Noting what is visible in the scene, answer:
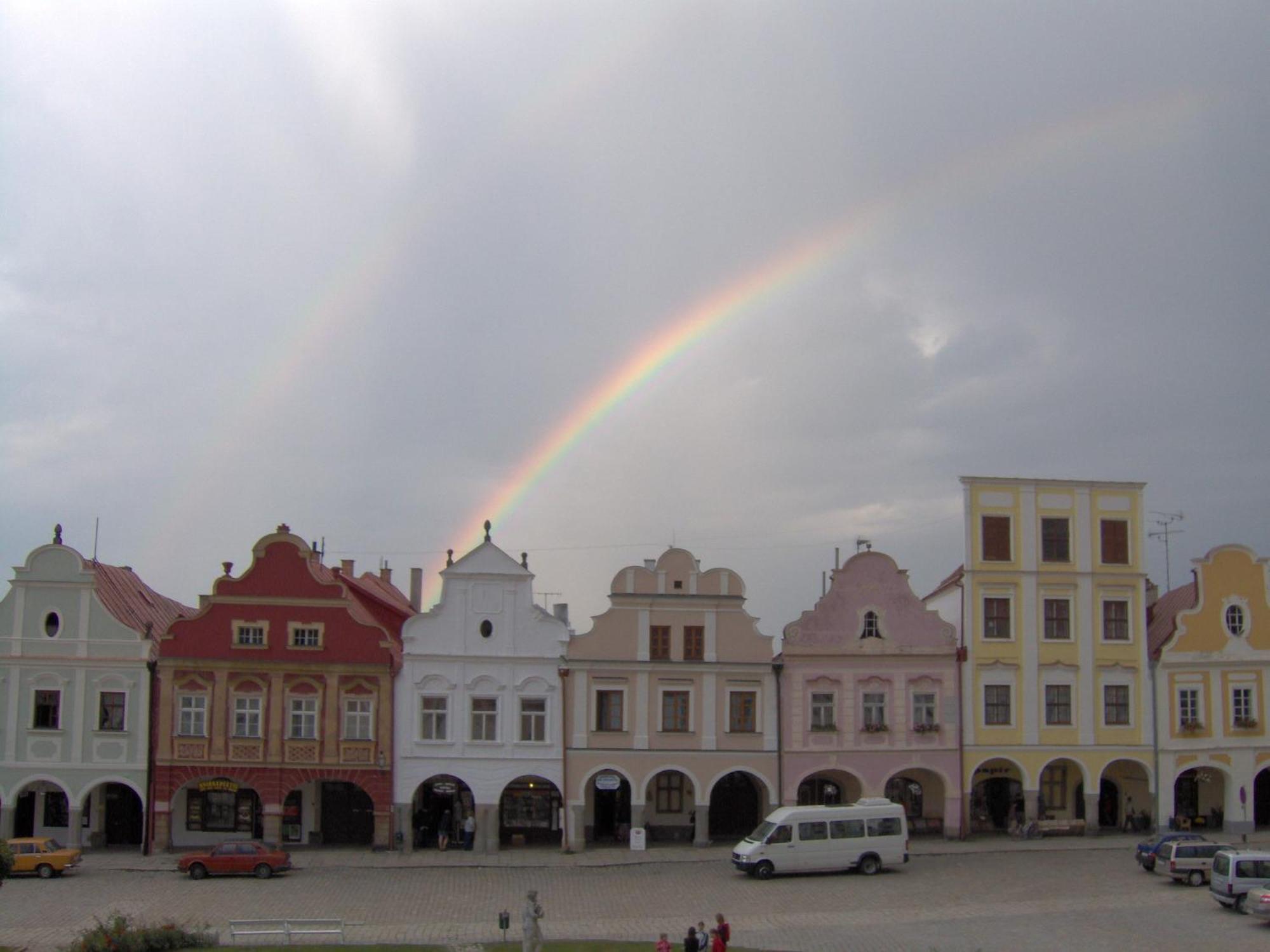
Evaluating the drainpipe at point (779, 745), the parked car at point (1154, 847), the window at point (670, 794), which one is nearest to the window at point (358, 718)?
the window at point (670, 794)

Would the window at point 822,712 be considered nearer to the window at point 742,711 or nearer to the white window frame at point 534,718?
the window at point 742,711

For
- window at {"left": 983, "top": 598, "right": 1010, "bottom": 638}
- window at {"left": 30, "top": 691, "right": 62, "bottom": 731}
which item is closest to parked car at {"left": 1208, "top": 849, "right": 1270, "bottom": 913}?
window at {"left": 983, "top": 598, "right": 1010, "bottom": 638}

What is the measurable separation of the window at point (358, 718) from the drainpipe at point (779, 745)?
52.0ft

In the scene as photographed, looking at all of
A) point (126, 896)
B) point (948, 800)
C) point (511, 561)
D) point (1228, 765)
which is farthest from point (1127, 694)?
point (126, 896)

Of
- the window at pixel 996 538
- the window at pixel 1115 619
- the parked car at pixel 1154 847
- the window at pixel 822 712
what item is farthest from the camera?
the window at pixel 1115 619

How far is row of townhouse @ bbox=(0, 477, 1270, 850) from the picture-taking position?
5050 cm

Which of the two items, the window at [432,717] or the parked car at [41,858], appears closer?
the parked car at [41,858]

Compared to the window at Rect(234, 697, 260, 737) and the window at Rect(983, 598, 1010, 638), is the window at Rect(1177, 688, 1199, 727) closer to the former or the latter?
the window at Rect(983, 598, 1010, 638)

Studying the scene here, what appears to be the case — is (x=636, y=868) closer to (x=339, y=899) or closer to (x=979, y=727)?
(x=339, y=899)

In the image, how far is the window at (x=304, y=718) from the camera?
166 ft

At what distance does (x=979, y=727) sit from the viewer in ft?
173

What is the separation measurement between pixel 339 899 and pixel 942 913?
59.6ft

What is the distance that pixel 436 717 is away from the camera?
51.1 m

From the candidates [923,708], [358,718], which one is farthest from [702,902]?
[358,718]
